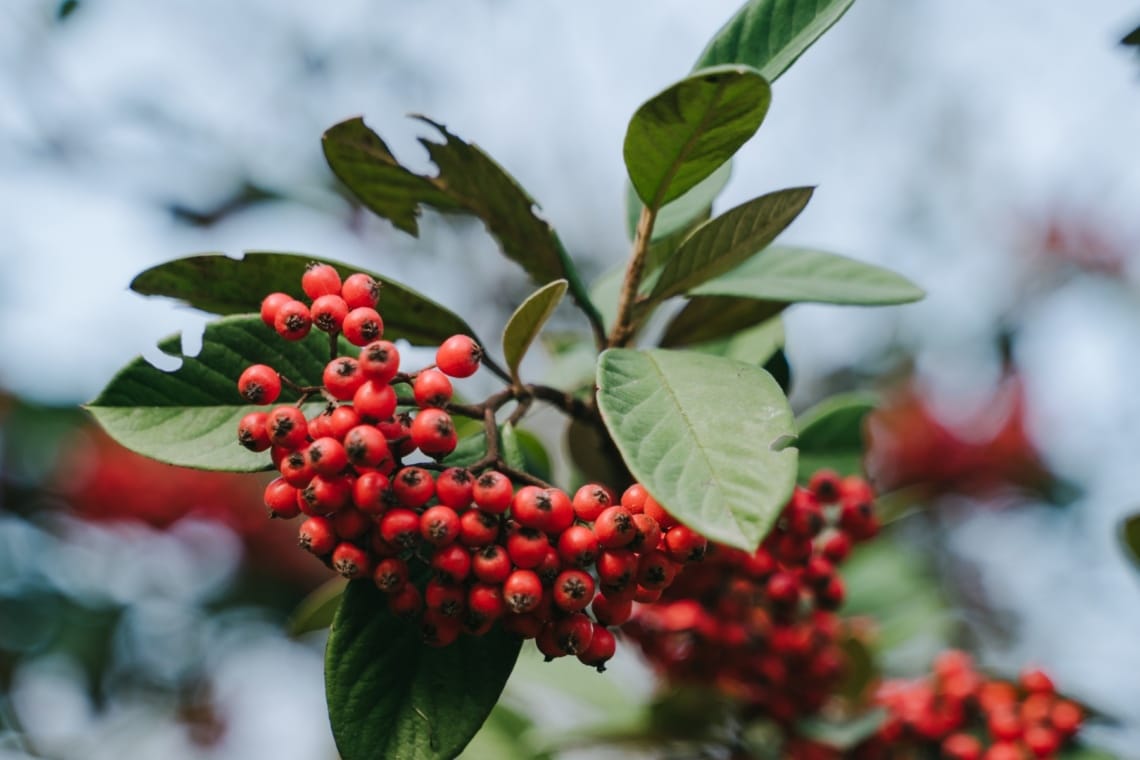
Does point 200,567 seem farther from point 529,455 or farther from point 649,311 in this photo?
point 649,311

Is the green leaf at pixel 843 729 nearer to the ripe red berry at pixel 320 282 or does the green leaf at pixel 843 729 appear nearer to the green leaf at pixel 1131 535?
the green leaf at pixel 1131 535

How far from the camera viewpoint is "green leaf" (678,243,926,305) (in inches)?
52.1

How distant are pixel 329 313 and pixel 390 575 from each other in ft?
1.01

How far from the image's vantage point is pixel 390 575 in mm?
1013

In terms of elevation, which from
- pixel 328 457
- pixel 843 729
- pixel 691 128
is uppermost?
pixel 691 128

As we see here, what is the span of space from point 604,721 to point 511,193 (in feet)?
4.04

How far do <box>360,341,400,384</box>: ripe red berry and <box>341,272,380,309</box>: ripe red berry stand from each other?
12 cm

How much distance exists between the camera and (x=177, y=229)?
3971mm

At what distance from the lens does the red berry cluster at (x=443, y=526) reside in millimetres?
1004

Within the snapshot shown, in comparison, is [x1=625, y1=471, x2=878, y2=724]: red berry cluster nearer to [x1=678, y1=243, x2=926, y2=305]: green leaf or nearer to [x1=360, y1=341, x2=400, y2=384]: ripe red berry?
[x1=678, y1=243, x2=926, y2=305]: green leaf

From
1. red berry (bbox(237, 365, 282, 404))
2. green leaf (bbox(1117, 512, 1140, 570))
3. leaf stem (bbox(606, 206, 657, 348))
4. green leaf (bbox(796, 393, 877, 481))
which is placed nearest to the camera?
red berry (bbox(237, 365, 282, 404))

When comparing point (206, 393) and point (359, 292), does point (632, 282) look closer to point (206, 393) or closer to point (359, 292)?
point (359, 292)

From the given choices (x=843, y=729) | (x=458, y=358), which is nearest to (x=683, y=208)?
(x=458, y=358)

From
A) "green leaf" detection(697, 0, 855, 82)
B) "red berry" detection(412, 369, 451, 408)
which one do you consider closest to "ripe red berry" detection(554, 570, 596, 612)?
"red berry" detection(412, 369, 451, 408)
